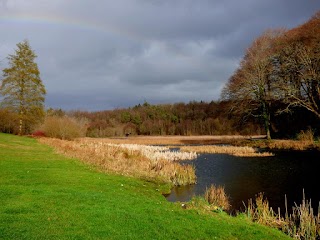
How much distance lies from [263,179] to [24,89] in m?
42.2

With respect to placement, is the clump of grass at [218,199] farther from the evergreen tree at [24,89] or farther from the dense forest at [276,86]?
the evergreen tree at [24,89]

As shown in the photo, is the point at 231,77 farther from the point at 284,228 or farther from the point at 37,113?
the point at 284,228

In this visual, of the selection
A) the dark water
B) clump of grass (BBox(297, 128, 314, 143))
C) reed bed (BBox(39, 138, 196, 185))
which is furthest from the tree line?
reed bed (BBox(39, 138, 196, 185))

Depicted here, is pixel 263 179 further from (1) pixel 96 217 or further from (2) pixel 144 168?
(1) pixel 96 217

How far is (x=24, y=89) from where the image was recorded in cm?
4988

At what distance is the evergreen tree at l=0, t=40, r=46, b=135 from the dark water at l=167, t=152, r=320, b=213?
32459mm

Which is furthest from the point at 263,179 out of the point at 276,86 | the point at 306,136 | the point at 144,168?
the point at 276,86

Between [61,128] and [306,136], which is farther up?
[61,128]

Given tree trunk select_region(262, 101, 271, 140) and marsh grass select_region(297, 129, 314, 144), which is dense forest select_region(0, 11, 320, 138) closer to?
tree trunk select_region(262, 101, 271, 140)

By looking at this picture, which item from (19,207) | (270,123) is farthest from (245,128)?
(19,207)

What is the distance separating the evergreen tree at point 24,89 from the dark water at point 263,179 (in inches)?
1278

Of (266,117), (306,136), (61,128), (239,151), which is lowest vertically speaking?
(239,151)

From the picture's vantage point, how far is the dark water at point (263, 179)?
53.0 ft

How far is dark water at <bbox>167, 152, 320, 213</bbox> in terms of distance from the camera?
1616 cm
